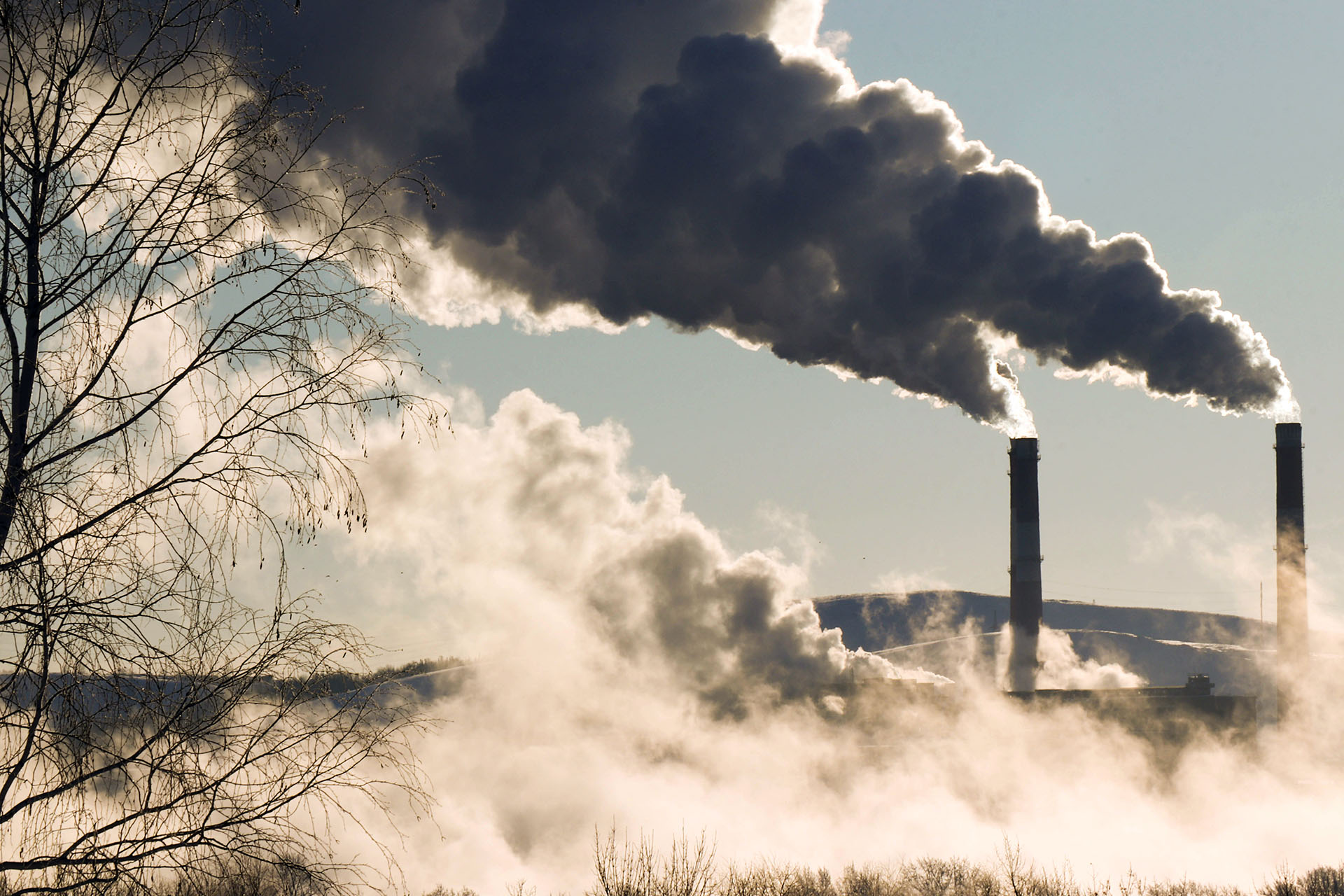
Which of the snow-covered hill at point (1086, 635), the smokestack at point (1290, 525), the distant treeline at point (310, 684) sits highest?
the smokestack at point (1290, 525)

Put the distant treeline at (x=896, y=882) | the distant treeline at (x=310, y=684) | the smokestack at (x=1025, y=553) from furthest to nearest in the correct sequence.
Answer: the smokestack at (x=1025, y=553) < the distant treeline at (x=896, y=882) < the distant treeline at (x=310, y=684)

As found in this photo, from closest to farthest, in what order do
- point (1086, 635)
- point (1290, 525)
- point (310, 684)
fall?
point (310, 684) < point (1290, 525) < point (1086, 635)

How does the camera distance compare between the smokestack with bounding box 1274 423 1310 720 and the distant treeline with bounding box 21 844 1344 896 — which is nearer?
the distant treeline with bounding box 21 844 1344 896

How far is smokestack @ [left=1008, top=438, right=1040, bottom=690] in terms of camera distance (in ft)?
113

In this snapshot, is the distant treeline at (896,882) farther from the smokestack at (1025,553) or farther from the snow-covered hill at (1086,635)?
the snow-covered hill at (1086,635)

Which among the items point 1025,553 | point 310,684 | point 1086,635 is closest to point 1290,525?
point 1025,553

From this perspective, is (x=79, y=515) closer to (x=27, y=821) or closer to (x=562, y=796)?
(x=27, y=821)

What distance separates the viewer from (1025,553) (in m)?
34.6

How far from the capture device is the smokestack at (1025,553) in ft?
113

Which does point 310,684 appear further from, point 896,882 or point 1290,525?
point 1290,525

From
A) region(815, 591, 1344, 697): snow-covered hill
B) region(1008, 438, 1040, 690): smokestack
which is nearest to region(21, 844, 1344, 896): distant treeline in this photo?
region(1008, 438, 1040, 690): smokestack

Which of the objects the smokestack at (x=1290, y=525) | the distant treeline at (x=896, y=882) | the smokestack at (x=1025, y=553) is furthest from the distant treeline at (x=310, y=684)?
the smokestack at (x=1290, y=525)

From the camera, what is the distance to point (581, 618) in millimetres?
50625

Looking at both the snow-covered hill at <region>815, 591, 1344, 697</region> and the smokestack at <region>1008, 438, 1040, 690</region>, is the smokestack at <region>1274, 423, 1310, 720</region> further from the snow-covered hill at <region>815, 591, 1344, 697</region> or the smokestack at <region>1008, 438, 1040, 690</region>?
the snow-covered hill at <region>815, 591, 1344, 697</region>
